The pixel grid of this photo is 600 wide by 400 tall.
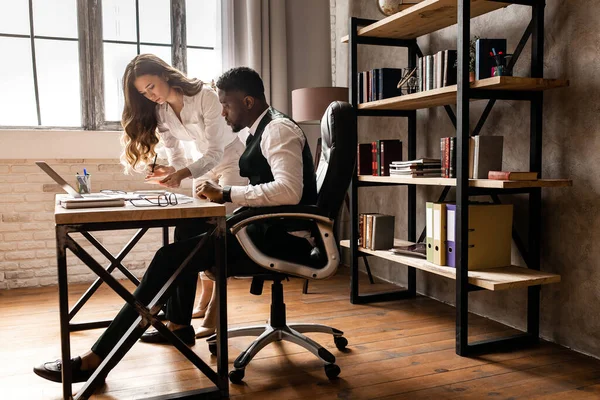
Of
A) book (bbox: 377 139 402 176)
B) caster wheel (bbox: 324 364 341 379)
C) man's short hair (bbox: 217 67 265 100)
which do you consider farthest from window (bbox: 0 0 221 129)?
caster wheel (bbox: 324 364 341 379)

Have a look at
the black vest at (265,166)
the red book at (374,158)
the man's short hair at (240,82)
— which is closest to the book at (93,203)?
the black vest at (265,166)

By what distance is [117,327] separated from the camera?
6.56 ft

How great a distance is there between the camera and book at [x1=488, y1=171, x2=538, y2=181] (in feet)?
7.67

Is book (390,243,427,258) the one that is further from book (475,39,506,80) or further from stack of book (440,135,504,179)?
book (475,39,506,80)

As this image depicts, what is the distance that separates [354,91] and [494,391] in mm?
1842

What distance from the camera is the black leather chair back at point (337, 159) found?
83.4 inches

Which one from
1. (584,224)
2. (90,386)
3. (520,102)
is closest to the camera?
(90,386)

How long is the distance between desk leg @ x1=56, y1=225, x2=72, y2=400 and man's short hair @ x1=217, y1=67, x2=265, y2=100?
2.76ft

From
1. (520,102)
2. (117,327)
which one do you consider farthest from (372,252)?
(117,327)

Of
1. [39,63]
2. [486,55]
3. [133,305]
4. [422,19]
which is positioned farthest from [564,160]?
[39,63]

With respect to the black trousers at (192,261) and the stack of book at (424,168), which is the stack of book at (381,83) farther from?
the black trousers at (192,261)

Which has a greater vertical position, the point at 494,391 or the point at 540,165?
the point at 540,165

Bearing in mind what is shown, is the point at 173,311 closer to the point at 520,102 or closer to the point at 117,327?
the point at 117,327

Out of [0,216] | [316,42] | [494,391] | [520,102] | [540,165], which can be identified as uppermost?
[316,42]
